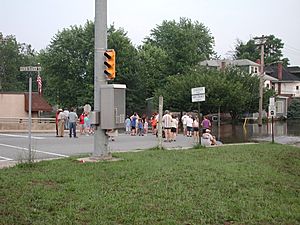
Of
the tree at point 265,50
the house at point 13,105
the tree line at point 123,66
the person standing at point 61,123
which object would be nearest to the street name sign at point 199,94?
the person standing at point 61,123

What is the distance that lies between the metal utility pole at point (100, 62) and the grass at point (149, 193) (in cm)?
105

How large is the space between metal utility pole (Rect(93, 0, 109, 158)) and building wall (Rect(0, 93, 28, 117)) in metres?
32.2

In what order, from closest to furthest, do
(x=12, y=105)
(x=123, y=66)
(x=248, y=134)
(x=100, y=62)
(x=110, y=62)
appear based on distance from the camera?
(x=110, y=62) → (x=100, y=62) → (x=248, y=134) → (x=12, y=105) → (x=123, y=66)

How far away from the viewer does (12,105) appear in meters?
43.8

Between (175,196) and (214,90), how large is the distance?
39920 millimetres

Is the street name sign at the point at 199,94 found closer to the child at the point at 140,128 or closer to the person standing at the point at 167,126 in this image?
the person standing at the point at 167,126

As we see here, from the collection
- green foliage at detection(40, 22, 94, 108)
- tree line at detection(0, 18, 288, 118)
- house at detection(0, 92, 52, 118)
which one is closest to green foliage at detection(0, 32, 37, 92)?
tree line at detection(0, 18, 288, 118)

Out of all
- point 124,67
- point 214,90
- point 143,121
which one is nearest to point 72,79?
point 124,67

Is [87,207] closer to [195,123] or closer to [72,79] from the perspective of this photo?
[195,123]

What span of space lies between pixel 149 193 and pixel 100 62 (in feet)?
19.5

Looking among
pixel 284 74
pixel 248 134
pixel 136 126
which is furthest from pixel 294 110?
pixel 136 126

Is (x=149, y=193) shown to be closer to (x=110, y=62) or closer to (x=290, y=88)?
(x=110, y=62)

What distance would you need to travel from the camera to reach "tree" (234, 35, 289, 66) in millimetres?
105625

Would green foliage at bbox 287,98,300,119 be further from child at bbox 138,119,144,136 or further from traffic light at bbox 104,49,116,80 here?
traffic light at bbox 104,49,116,80
